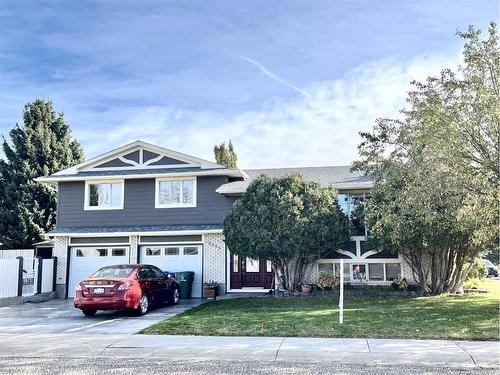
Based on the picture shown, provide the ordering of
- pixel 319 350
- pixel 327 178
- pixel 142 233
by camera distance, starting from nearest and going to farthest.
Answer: pixel 319 350 < pixel 142 233 < pixel 327 178

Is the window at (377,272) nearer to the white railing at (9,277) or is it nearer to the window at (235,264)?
the window at (235,264)

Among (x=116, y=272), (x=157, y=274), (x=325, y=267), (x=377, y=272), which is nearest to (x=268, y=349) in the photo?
(x=116, y=272)

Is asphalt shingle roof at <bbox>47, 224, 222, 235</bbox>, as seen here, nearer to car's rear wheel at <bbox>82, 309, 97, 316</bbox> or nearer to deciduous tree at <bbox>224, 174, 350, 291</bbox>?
deciduous tree at <bbox>224, 174, 350, 291</bbox>

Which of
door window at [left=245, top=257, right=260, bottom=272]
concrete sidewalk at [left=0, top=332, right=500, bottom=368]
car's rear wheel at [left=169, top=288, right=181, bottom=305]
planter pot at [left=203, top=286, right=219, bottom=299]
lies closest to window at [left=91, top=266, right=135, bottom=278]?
car's rear wheel at [left=169, top=288, right=181, bottom=305]

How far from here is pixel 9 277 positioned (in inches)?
698

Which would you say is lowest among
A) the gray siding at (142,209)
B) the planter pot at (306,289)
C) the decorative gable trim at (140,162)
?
the planter pot at (306,289)

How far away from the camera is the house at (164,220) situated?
19.4 meters

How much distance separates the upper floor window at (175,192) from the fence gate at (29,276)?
5.53 meters

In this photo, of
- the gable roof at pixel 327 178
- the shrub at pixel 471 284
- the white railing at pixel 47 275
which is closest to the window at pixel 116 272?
the gable roof at pixel 327 178

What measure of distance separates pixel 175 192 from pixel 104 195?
11.2 ft

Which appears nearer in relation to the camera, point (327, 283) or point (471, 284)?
point (327, 283)

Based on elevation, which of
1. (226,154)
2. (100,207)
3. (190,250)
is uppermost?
(226,154)

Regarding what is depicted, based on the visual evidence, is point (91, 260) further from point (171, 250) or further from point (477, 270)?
point (477, 270)

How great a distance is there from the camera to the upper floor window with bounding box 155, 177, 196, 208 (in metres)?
20.6
